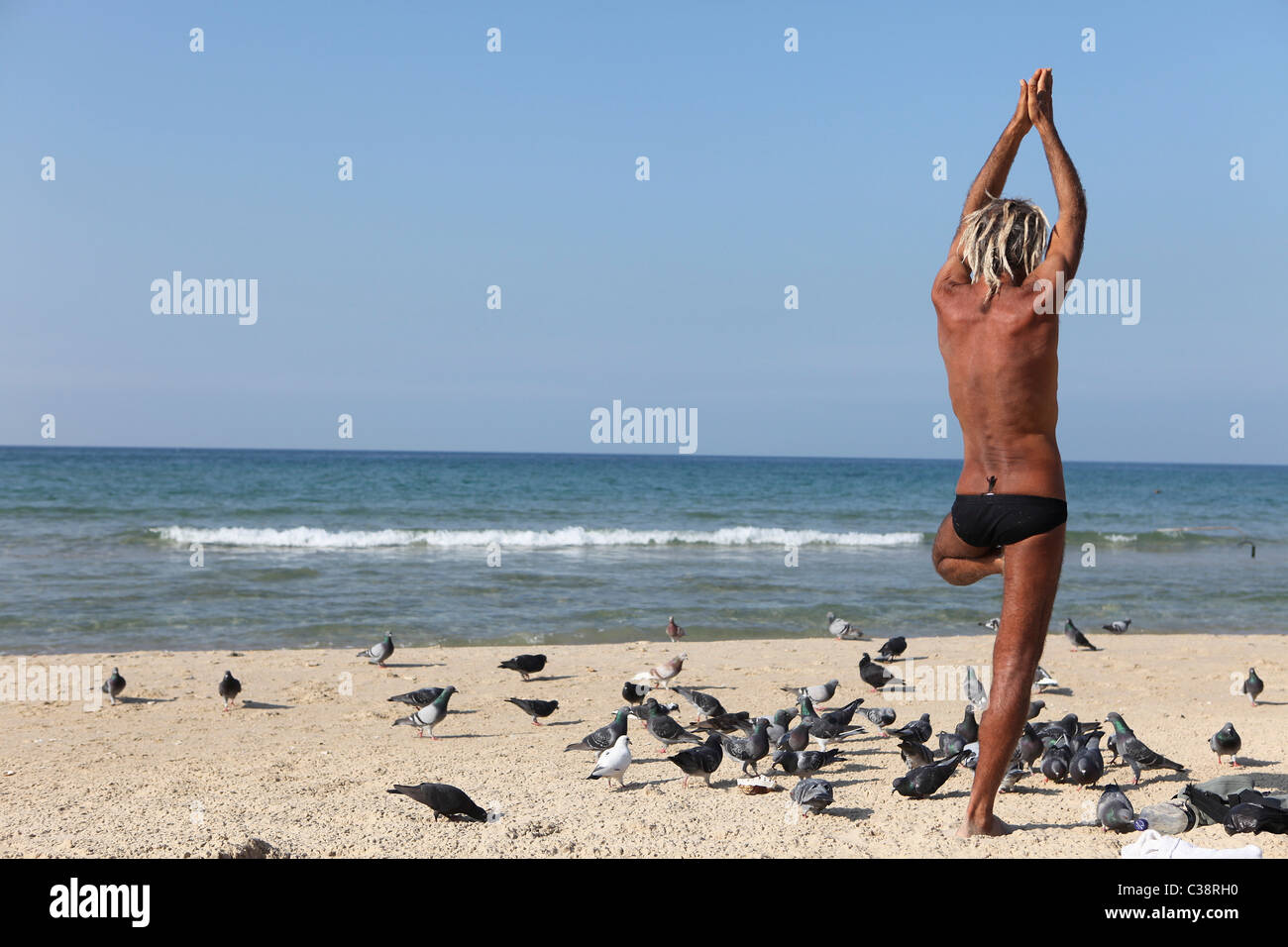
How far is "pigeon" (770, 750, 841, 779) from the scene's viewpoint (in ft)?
20.3

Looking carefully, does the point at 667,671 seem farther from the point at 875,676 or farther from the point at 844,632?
the point at 844,632

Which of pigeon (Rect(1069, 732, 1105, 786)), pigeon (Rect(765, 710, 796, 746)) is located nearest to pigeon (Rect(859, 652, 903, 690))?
pigeon (Rect(765, 710, 796, 746))

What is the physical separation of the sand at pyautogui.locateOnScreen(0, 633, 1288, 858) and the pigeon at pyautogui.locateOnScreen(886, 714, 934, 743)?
0.70ft

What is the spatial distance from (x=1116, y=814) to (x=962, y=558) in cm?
170

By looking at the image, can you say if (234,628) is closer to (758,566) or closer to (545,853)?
(545,853)

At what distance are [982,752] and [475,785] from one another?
121 inches

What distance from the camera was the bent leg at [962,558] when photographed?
4188 millimetres

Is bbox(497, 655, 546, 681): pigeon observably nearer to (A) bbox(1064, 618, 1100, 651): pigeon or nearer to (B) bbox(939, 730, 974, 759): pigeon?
(B) bbox(939, 730, 974, 759): pigeon

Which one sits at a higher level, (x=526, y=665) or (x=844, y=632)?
(x=526, y=665)

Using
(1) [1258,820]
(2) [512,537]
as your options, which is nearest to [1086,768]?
(1) [1258,820]

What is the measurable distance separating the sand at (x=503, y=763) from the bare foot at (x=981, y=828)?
0.05 m

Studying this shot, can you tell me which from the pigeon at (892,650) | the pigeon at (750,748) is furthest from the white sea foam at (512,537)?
the pigeon at (750,748)

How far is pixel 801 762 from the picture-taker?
20.3ft
